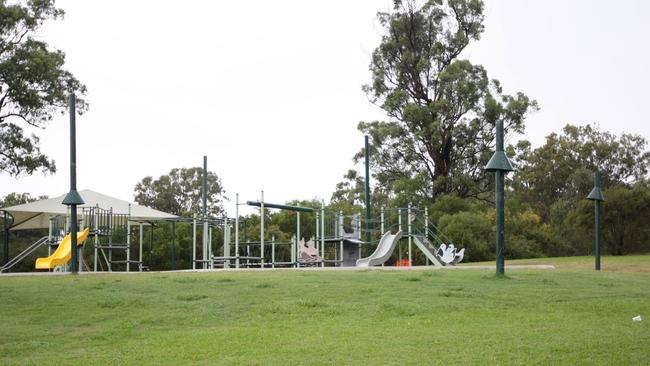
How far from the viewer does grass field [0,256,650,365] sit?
927 cm

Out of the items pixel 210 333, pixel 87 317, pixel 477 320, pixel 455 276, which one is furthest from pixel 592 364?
pixel 455 276

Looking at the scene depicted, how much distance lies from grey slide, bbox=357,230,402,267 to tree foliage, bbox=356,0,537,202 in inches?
463

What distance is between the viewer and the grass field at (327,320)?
9.27 m

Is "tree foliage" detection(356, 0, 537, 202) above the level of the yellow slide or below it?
above

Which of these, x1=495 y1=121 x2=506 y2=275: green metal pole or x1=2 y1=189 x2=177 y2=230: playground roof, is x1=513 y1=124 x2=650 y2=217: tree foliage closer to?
x1=2 y1=189 x2=177 y2=230: playground roof

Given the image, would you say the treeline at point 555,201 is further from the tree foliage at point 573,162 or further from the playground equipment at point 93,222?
the playground equipment at point 93,222

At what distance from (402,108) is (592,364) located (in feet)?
115

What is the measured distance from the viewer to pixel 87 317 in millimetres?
12656

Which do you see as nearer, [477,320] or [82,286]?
[477,320]

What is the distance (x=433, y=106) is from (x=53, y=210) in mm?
18824

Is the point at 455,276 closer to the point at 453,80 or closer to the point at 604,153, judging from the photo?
the point at 453,80

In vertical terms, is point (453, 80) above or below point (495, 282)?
above

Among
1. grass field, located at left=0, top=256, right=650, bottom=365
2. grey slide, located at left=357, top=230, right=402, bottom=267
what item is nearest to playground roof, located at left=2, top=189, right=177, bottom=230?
grey slide, located at left=357, top=230, right=402, bottom=267

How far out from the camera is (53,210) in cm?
3284
